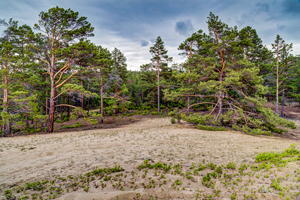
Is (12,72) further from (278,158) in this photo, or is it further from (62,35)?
(278,158)

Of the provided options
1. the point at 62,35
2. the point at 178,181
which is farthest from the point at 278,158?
the point at 62,35

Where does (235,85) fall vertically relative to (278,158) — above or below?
above

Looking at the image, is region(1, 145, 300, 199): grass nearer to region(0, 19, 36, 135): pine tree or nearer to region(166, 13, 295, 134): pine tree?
region(166, 13, 295, 134): pine tree

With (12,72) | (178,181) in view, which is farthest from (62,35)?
(178,181)

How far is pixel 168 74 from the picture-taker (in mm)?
27156

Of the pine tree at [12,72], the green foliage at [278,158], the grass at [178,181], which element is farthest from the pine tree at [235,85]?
the pine tree at [12,72]

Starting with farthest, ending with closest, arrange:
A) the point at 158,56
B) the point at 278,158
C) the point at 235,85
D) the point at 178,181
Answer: the point at 158,56 → the point at 235,85 → the point at 278,158 → the point at 178,181

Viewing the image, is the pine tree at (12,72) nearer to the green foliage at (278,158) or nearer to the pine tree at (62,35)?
the pine tree at (62,35)

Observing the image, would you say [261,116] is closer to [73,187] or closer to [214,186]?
[214,186]

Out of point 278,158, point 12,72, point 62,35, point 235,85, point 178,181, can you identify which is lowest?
point 178,181

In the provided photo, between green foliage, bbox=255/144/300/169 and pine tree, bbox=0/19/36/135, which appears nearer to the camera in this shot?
green foliage, bbox=255/144/300/169

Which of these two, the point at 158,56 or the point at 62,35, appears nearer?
the point at 62,35

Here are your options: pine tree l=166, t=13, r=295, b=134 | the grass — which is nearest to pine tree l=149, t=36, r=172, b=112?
pine tree l=166, t=13, r=295, b=134

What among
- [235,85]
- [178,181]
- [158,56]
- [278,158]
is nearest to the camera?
[178,181]
